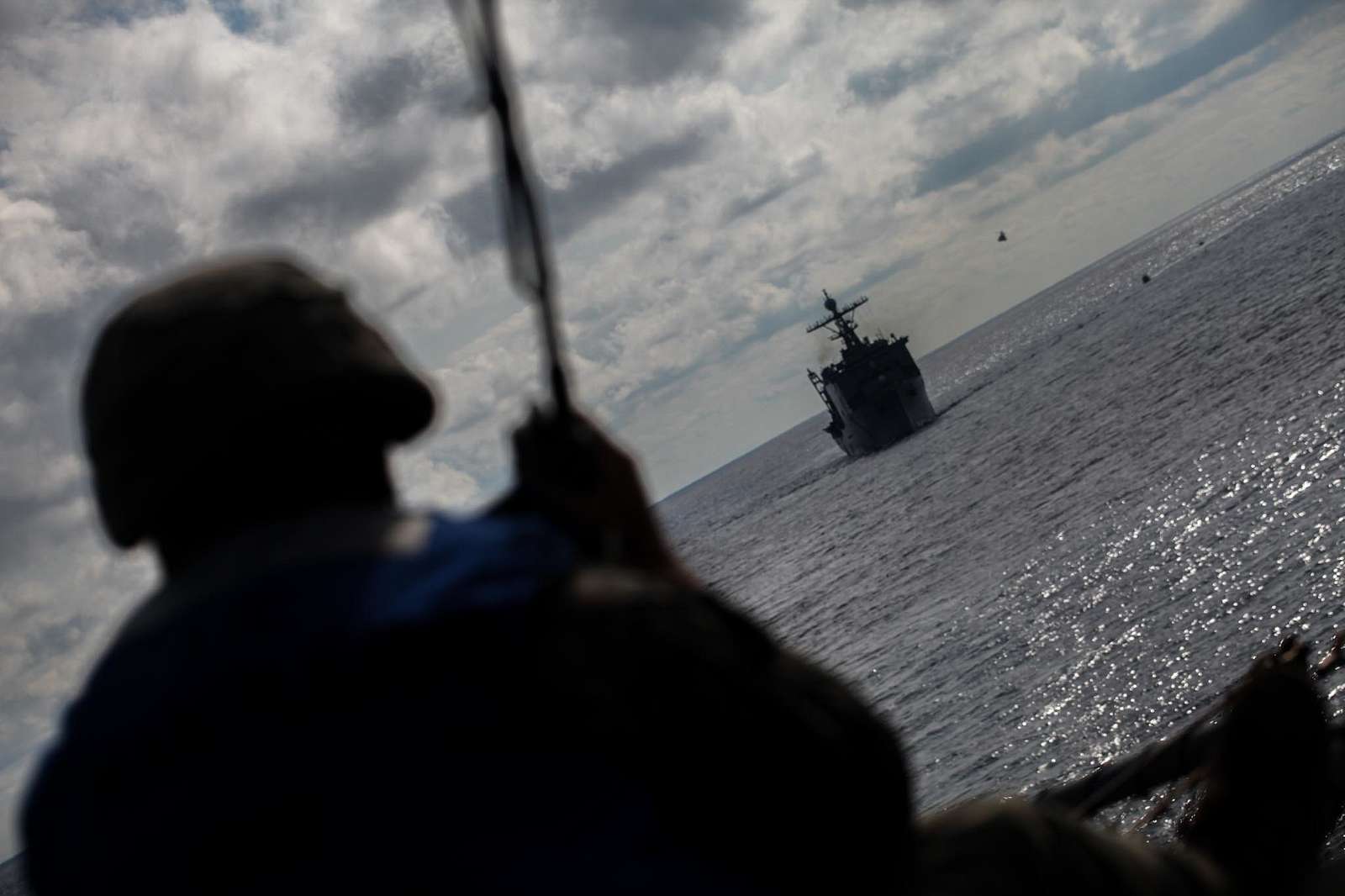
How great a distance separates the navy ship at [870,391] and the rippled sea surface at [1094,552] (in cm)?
723

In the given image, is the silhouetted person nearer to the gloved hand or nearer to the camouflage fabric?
the camouflage fabric

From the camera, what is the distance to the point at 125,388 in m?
1.61

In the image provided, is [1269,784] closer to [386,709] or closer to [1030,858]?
[1030,858]

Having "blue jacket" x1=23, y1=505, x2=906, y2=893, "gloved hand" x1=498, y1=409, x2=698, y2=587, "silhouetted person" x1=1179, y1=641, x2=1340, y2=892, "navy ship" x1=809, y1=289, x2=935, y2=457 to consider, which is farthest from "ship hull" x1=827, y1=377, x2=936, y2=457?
"blue jacket" x1=23, y1=505, x2=906, y2=893

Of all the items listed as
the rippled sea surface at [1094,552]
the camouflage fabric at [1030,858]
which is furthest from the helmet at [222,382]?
the rippled sea surface at [1094,552]

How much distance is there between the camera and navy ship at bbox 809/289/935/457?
9219cm

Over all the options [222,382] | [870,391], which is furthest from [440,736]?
[870,391]

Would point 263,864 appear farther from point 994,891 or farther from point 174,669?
point 994,891

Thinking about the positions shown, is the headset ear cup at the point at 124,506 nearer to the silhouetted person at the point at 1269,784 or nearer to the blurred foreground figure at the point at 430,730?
the blurred foreground figure at the point at 430,730

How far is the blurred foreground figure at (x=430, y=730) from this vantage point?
1.40 metres

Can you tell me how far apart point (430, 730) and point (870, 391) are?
9723cm

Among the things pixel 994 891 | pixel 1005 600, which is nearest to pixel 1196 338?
pixel 1005 600

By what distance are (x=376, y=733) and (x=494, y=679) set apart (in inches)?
5.5

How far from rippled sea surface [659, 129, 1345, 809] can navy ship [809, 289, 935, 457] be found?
7.23m
